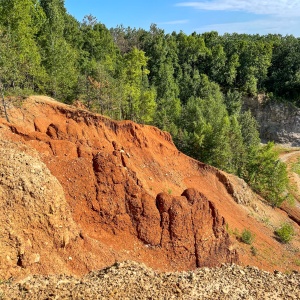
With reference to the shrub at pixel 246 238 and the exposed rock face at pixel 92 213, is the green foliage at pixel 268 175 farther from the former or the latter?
the exposed rock face at pixel 92 213

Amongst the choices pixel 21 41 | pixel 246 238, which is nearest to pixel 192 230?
pixel 246 238

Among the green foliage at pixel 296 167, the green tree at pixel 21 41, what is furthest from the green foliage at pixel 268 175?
the green tree at pixel 21 41

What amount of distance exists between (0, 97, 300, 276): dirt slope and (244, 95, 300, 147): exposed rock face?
46.7 metres

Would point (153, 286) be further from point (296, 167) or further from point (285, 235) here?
point (296, 167)

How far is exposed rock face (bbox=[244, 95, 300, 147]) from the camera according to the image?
76.6 meters

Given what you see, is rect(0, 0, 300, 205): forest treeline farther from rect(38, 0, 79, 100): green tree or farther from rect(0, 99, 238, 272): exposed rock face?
rect(0, 99, 238, 272): exposed rock face

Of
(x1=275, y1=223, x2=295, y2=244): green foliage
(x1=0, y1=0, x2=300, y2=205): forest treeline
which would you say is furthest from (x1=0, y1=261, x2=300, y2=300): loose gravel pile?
(x1=0, y1=0, x2=300, y2=205): forest treeline

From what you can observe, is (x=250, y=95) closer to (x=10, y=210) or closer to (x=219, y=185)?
(x=219, y=185)

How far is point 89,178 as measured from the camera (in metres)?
20.9

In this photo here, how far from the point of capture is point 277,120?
77.6 meters

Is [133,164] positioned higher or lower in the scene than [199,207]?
higher

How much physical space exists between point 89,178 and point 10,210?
21.0ft

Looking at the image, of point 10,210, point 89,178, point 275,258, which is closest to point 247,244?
point 275,258

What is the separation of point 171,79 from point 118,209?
5454 centimetres
